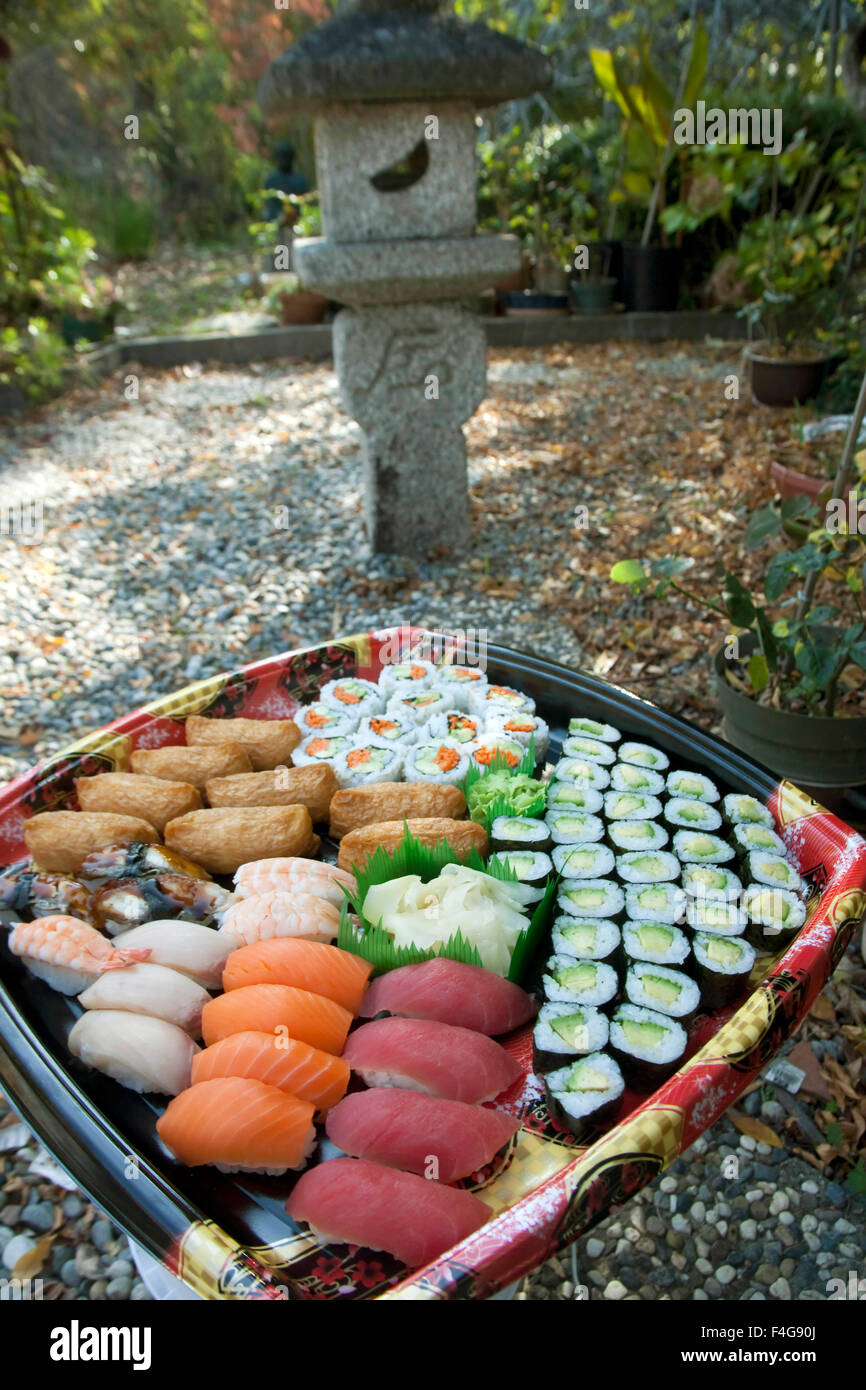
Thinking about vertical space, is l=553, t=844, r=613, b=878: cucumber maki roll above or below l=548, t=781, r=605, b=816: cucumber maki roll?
below

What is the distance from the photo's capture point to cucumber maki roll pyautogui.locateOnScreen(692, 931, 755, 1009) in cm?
163

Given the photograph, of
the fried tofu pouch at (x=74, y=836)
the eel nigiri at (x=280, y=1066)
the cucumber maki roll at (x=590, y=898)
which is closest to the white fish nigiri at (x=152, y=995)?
the eel nigiri at (x=280, y=1066)

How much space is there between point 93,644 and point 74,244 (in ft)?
19.1

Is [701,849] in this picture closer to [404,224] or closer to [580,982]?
[580,982]

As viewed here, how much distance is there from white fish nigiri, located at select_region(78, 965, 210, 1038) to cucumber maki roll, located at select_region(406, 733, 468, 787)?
786 mm

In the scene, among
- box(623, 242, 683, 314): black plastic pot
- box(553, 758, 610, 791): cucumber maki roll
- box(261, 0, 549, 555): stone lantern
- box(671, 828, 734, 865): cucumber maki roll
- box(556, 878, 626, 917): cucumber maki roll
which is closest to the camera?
box(556, 878, 626, 917): cucumber maki roll

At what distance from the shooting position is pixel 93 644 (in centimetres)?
404

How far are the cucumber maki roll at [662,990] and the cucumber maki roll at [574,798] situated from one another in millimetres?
463

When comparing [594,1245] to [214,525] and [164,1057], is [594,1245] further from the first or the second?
[214,525]

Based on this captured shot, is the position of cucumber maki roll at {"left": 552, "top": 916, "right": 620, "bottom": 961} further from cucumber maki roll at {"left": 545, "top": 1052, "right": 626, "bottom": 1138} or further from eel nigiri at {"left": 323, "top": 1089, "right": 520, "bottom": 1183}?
eel nigiri at {"left": 323, "top": 1089, "right": 520, "bottom": 1183}

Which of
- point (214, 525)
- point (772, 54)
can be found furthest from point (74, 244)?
point (772, 54)

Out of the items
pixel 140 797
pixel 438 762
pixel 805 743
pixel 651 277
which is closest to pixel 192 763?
pixel 140 797

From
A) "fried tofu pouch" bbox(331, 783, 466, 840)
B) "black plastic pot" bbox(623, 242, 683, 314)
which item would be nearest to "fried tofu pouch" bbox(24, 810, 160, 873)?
"fried tofu pouch" bbox(331, 783, 466, 840)
